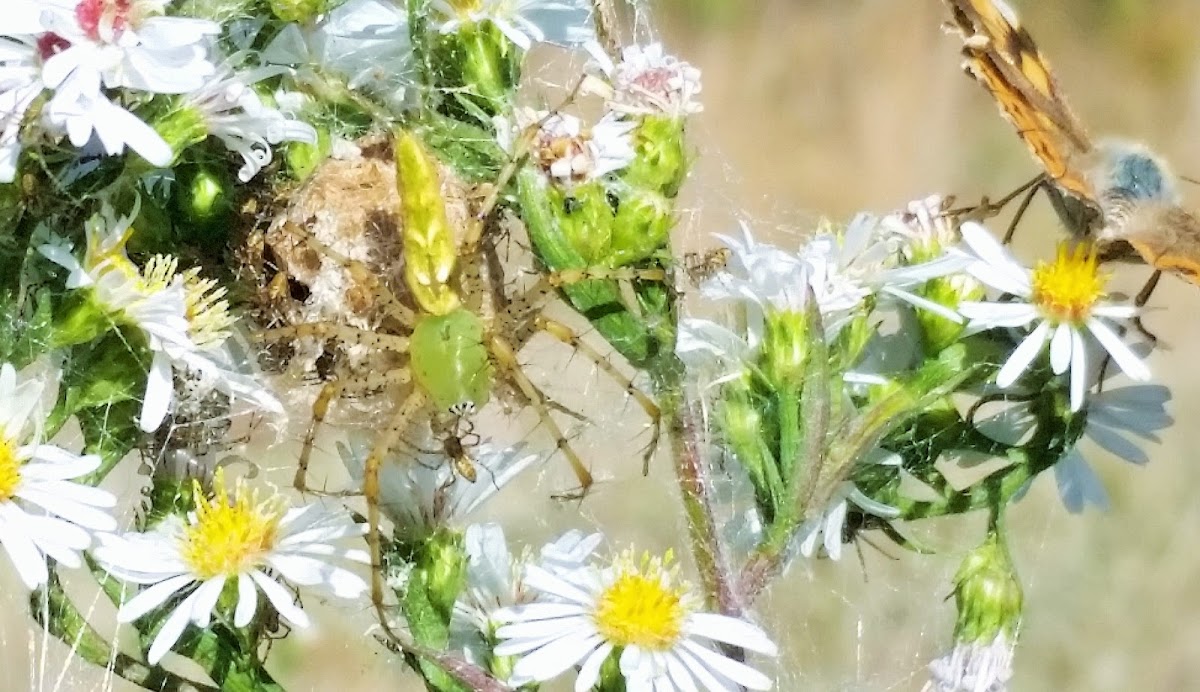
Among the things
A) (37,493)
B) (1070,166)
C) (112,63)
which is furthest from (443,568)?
(1070,166)

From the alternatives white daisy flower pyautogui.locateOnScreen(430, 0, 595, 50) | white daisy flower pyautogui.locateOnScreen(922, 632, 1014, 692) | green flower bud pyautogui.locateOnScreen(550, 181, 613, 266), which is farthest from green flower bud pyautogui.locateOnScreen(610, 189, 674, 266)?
white daisy flower pyautogui.locateOnScreen(922, 632, 1014, 692)

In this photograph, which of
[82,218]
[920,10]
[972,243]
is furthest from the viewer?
[920,10]

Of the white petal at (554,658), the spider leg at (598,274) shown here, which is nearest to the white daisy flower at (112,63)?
the spider leg at (598,274)

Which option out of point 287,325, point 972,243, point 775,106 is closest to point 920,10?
point 775,106

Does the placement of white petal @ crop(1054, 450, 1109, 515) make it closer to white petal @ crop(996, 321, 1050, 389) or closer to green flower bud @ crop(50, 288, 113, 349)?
white petal @ crop(996, 321, 1050, 389)

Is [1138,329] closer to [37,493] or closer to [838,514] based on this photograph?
[838,514]

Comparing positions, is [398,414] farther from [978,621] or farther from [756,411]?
[978,621]
